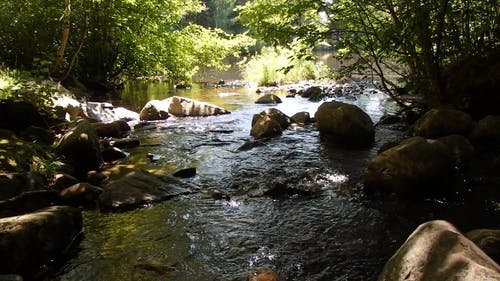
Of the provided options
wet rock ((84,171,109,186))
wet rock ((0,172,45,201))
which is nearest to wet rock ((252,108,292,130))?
wet rock ((84,171,109,186))

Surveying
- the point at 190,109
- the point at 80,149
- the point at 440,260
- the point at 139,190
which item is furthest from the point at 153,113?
the point at 440,260

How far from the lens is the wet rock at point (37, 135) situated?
679cm

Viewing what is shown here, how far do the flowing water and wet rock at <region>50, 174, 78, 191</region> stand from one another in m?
0.76

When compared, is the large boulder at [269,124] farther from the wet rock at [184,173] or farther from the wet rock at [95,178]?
the wet rock at [95,178]

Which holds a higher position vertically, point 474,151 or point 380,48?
point 380,48

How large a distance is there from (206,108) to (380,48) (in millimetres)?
5994

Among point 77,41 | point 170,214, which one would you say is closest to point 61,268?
point 170,214

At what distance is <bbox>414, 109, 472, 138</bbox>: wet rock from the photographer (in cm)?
725

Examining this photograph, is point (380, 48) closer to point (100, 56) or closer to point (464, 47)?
point (464, 47)

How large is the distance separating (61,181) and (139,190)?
1.25 m

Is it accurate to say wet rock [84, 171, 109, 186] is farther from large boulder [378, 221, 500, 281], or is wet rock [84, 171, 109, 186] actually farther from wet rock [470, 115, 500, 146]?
wet rock [470, 115, 500, 146]

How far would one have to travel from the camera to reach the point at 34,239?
146 inches

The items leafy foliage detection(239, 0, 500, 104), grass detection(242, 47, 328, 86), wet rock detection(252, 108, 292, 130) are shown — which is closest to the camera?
leafy foliage detection(239, 0, 500, 104)

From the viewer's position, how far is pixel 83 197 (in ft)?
17.4
